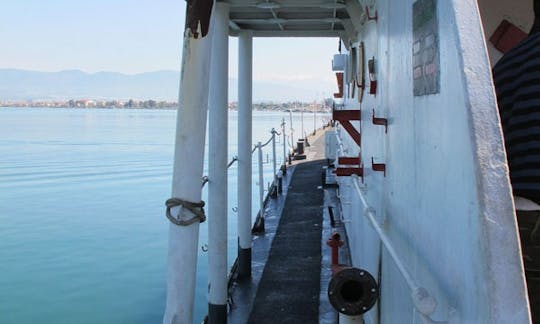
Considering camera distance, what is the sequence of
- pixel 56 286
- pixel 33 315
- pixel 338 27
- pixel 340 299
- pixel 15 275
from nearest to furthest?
pixel 340 299
pixel 338 27
pixel 33 315
pixel 56 286
pixel 15 275

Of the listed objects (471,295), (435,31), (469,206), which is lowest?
(471,295)

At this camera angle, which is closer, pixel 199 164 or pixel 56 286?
pixel 199 164

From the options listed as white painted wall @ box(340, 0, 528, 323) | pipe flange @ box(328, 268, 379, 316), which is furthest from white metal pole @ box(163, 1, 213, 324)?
white painted wall @ box(340, 0, 528, 323)

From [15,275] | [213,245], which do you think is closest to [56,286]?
[15,275]

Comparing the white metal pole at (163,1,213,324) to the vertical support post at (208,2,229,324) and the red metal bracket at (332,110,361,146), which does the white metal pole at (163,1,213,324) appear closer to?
the red metal bracket at (332,110,361,146)

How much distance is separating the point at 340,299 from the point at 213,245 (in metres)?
2.57

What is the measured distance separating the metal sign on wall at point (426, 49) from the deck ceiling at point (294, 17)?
288 cm

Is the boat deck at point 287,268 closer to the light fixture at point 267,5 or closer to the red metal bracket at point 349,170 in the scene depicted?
the red metal bracket at point 349,170

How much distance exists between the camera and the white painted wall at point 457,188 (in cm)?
111

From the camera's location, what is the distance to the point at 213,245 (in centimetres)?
488

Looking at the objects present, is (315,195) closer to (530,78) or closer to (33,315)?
(33,315)

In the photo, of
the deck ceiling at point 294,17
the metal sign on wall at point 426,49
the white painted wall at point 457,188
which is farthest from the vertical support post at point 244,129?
the metal sign on wall at point 426,49

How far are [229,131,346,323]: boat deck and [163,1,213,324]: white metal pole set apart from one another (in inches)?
90.6

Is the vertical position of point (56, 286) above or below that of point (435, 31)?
below
